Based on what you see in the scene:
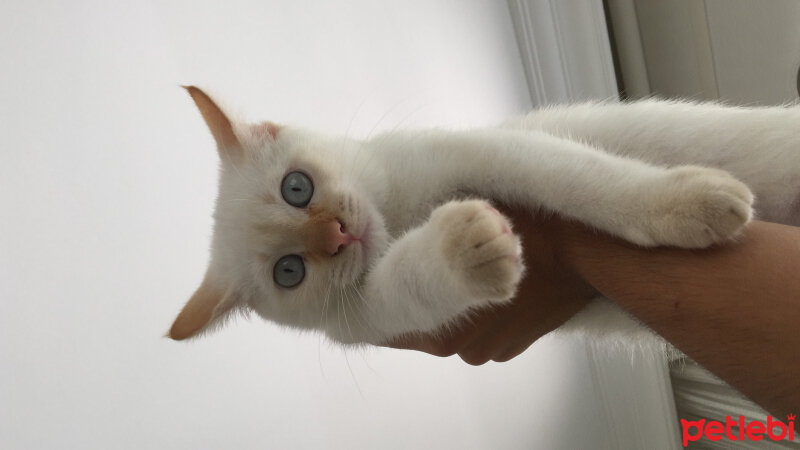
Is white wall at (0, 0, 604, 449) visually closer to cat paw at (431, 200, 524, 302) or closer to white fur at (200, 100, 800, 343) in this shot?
white fur at (200, 100, 800, 343)

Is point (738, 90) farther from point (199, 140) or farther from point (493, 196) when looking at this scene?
point (199, 140)

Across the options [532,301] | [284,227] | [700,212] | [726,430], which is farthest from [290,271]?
[726,430]

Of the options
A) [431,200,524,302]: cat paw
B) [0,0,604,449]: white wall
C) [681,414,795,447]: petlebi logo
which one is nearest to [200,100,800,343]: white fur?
[431,200,524,302]: cat paw

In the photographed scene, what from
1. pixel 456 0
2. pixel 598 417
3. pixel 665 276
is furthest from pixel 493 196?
pixel 598 417

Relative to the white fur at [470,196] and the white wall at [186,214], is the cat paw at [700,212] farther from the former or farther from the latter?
the white wall at [186,214]

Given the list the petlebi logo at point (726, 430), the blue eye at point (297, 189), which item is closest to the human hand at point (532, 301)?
the blue eye at point (297, 189)
